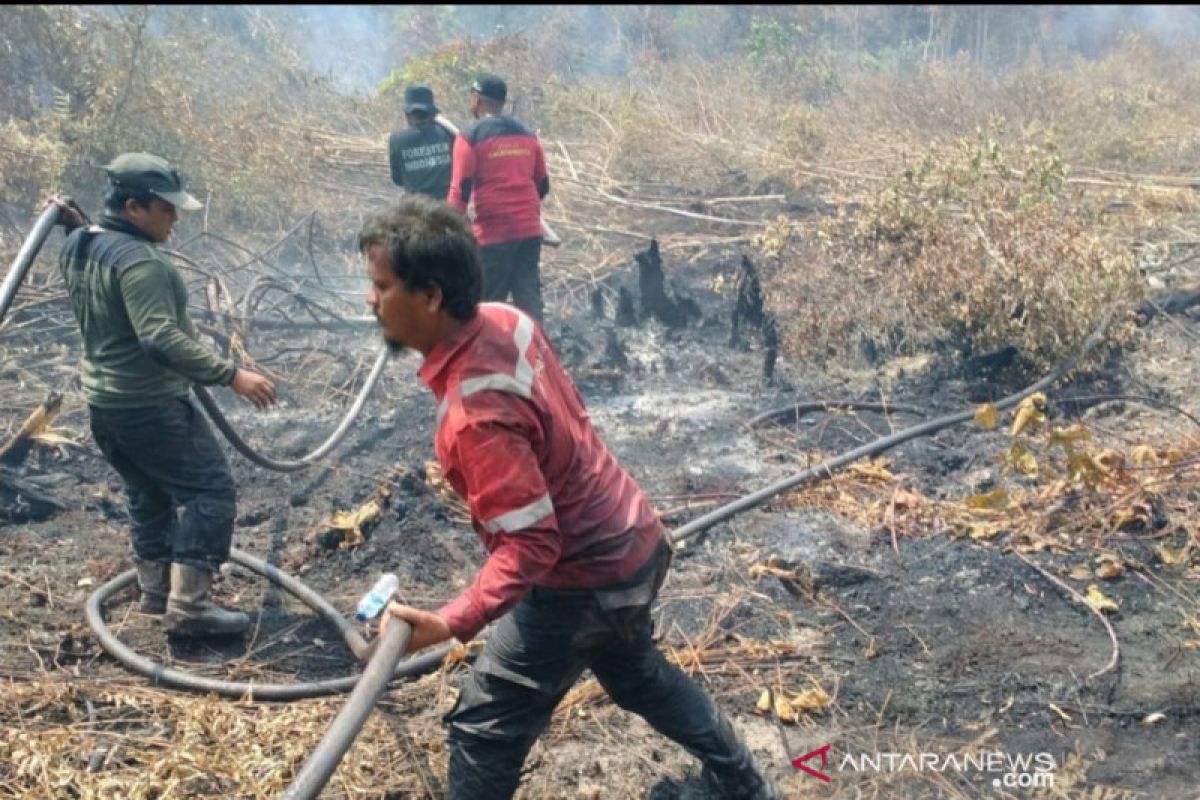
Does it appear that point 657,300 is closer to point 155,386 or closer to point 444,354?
Result: point 155,386

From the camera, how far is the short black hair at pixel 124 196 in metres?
3.81

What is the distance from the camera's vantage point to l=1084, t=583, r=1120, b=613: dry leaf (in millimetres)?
4199

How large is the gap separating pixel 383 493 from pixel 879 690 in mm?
2947

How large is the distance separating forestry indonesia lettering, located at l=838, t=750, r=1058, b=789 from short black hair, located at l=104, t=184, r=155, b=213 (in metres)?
3.35

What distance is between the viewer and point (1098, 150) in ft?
39.3

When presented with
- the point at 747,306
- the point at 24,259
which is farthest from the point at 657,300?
the point at 24,259

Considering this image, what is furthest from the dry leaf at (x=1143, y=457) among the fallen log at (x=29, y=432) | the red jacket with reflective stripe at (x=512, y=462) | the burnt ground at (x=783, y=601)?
the fallen log at (x=29, y=432)

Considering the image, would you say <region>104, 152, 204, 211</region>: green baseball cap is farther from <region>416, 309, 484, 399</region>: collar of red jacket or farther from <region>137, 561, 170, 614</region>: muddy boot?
<region>416, 309, 484, 399</region>: collar of red jacket

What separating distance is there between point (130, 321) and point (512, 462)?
7.54ft

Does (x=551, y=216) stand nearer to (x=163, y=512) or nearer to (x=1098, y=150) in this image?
(x=1098, y=150)

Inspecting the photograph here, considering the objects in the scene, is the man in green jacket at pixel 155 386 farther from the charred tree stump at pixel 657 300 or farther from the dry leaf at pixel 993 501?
the charred tree stump at pixel 657 300

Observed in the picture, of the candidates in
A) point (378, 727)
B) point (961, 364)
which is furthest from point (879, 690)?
point (961, 364)

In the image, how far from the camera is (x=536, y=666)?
2.76 m

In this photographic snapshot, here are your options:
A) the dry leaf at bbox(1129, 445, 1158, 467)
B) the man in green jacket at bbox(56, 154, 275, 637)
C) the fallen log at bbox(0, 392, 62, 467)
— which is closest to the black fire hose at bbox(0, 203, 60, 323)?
the man in green jacket at bbox(56, 154, 275, 637)
